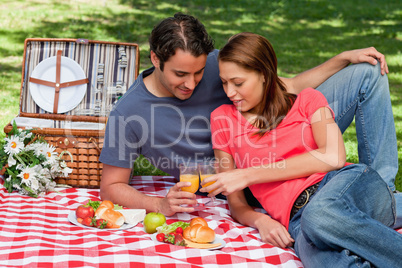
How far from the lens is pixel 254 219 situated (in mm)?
3260

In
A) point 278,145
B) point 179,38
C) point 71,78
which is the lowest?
point 278,145

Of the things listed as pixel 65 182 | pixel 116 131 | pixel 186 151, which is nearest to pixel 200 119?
pixel 186 151

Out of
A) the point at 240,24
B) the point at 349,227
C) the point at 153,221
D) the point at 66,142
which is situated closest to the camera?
the point at 349,227

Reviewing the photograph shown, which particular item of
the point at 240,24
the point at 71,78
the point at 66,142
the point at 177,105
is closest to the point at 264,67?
the point at 177,105

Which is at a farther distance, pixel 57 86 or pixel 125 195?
pixel 57 86

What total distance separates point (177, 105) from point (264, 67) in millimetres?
724

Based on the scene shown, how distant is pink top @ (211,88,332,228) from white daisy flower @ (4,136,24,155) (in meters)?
1.61

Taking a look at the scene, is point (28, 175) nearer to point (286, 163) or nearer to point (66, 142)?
point (66, 142)

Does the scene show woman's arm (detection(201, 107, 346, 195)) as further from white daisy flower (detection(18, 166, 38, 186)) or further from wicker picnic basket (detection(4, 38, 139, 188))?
wicker picnic basket (detection(4, 38, 139, 188))

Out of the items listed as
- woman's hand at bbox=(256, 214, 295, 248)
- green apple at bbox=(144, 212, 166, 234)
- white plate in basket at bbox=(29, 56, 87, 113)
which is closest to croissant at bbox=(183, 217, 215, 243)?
green apple at bbox=(144, 212, 166, 234)

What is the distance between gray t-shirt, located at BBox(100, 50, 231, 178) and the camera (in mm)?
3547

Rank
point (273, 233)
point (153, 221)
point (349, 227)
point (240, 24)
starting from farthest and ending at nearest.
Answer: point (240, 24) → point (153, 221) → point (273, 233) → point (349, 227)

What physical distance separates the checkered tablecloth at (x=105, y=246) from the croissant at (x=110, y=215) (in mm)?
69

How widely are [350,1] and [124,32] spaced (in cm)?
613
